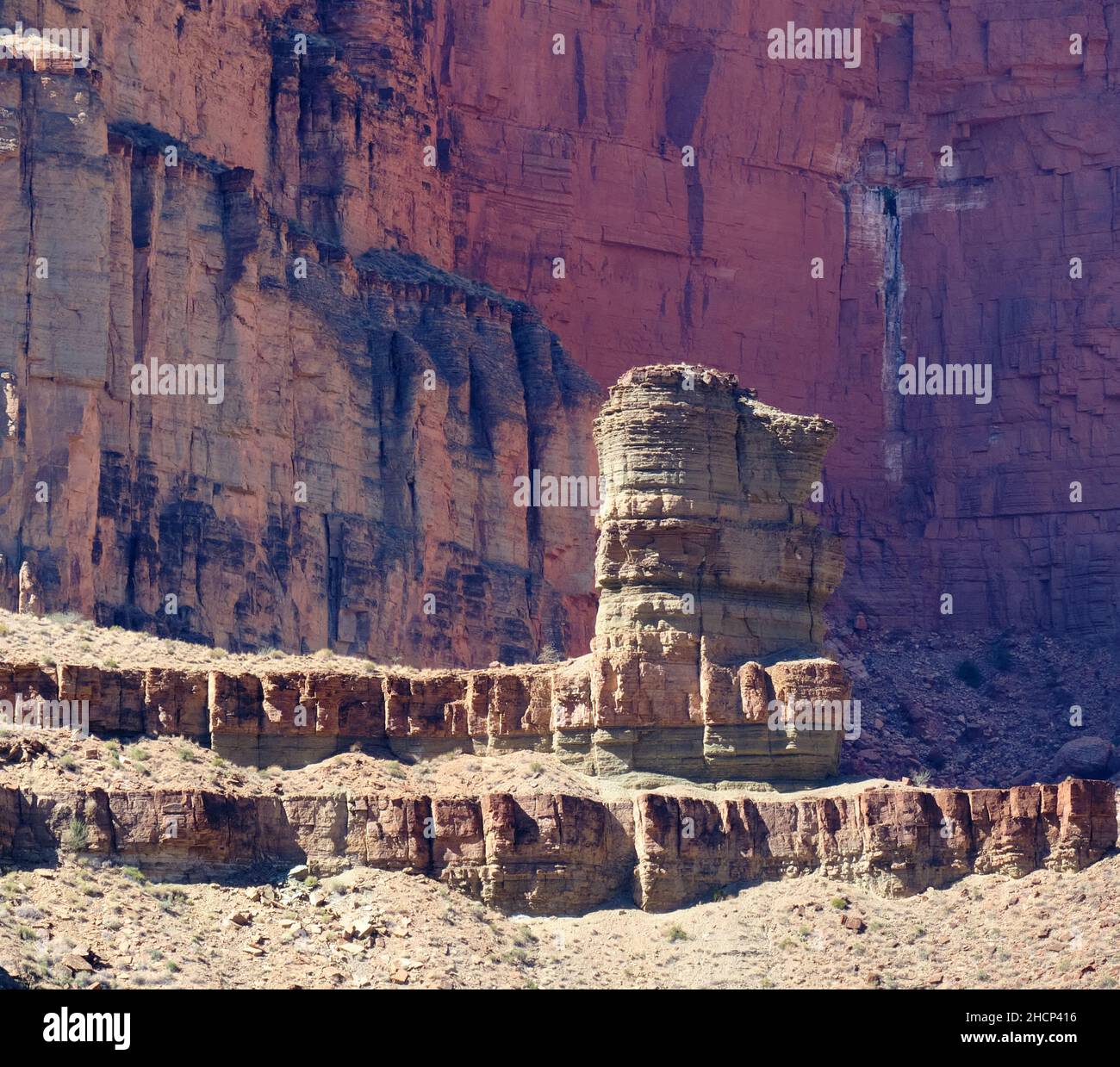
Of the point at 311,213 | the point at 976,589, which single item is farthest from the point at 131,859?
the point at 976,589

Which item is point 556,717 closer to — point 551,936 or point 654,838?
point 654,838

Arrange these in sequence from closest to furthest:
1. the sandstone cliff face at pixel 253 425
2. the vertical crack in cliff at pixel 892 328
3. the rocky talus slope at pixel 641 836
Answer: the rocky talus slope at pixel 641 836
the sandstone cliff face at pixel 253 425
the vertical crack in cliff at pixel 892 328

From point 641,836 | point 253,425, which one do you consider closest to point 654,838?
point 641,836

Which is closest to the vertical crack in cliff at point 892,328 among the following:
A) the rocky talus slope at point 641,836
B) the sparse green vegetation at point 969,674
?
the sparse green vegetation at point 969,674

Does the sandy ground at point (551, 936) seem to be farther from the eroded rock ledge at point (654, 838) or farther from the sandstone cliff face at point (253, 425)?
the sandstone cliff face at point (253, 425)

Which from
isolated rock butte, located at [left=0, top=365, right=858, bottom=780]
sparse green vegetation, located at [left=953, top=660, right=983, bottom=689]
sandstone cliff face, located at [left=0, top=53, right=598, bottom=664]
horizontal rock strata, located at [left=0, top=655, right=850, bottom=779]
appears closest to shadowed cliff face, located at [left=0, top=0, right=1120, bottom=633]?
sparse green vegetation, located at [left=953, top=660, right=983, bottom=689]

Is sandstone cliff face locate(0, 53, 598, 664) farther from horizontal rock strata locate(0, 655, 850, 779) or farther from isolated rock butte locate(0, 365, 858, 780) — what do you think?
isolated rock butte locate(0, 365, 858, 780)

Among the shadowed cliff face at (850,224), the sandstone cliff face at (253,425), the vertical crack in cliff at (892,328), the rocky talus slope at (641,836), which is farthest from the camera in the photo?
the vertical crack in cliff at (892,328)
